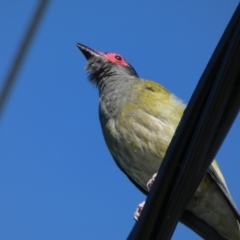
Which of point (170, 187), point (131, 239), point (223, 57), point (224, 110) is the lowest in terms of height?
point (131, 239)

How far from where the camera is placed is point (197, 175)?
2.00 m

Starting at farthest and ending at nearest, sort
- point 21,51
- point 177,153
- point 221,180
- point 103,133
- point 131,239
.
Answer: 1. point 103,133
2. point 221,180
3. point 131,239
4. point 177,153
5. point 21,51

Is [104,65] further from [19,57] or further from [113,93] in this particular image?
[19,57]

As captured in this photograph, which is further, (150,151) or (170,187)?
(150,151)

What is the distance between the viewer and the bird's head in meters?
5.82

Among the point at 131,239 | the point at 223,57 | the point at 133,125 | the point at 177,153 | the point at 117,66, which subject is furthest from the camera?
the point at 117,66

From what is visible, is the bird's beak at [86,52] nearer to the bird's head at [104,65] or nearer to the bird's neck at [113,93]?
the bird's head at [104,65]

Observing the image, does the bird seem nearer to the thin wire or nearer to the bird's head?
the bird's head

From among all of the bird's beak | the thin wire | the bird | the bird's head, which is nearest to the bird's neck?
the bird

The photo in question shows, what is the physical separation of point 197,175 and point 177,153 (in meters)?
0.12

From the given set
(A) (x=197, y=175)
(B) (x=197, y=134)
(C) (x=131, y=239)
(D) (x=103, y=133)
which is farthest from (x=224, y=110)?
(D) (x=103, y=133)

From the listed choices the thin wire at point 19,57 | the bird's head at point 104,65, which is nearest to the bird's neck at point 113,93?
the bird's head at point 104,65

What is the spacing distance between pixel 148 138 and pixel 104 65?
1.67 m

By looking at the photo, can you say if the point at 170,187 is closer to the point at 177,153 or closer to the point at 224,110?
the point at 177,153
